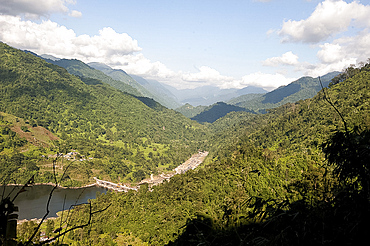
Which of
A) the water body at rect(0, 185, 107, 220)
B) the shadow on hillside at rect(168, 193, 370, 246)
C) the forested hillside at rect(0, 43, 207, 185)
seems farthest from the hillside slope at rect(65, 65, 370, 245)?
the forested hillside at rect(0, 43, 207, 185)

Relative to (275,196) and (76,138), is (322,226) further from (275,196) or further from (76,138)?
(76,138)

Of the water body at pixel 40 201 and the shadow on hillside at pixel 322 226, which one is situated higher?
the shadow on hillside at pixel 322 226

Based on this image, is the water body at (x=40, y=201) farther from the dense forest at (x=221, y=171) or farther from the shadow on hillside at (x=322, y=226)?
the shadow on hillside at (x=322, y=226)

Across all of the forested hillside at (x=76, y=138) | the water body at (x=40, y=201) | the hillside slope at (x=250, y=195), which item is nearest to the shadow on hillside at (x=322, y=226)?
the hillside slope at (x=250, y=195)

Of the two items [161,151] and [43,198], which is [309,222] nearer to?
[43,198]

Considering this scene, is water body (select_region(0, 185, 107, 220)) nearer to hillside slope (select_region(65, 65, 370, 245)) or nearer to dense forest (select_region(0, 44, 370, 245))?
dense forest (select_region(0, 44, 370, 245))

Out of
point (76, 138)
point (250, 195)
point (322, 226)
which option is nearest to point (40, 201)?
point (76, 138)

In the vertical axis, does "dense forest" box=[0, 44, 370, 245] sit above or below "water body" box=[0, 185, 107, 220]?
above
